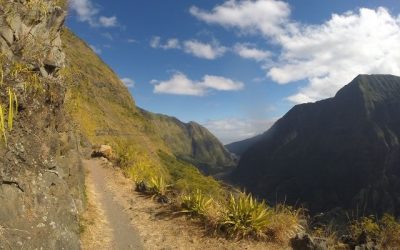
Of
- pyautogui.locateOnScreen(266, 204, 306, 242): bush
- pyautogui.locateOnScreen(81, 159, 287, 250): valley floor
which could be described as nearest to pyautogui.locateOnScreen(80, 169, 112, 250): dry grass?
pyautogui.locateOnScreen(81, 159, 287, 250): valley floor

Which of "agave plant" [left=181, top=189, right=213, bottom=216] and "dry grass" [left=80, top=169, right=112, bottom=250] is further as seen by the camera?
"agave plant" [left=181, top=189, right=213, bottom=216]

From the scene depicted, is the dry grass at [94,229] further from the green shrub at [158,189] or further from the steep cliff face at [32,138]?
the green shrub at [158,189]

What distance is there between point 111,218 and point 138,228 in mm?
1666

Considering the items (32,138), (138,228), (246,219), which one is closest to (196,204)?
(138,228)

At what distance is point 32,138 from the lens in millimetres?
9141

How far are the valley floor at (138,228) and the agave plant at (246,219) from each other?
0.37m

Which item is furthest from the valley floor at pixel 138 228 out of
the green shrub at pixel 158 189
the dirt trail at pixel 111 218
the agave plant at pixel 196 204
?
the green shrub at pixel 158 189

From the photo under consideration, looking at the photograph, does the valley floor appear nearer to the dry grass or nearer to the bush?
the dry grass

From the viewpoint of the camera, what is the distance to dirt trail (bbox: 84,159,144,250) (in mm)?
12500

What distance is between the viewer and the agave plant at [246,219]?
1226cm

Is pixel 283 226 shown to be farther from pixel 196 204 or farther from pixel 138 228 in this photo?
pixel 138 228

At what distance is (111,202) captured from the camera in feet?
57.6

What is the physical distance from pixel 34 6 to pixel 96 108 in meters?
65.5

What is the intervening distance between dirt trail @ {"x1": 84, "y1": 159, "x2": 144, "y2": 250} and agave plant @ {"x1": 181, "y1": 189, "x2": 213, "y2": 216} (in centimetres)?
197
